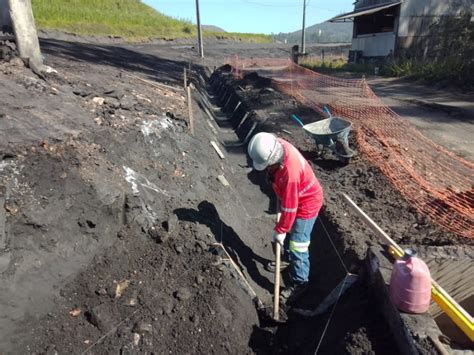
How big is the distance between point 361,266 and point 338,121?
4503 mm

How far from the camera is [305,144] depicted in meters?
9.02

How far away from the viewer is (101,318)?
11.1ft

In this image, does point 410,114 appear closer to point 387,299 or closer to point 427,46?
point 387,299

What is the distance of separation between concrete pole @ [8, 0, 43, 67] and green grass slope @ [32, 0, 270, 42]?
21.3 m

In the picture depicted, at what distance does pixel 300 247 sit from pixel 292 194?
2.64 feet

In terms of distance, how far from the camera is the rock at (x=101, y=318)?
335cm

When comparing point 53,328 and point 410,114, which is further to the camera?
point 410,114

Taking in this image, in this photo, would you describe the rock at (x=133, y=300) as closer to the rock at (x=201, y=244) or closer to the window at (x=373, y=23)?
the rock at (x=201, y=244)

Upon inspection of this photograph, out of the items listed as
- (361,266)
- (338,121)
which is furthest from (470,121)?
(361,266)

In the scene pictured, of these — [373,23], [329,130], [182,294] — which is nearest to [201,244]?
[182,294]

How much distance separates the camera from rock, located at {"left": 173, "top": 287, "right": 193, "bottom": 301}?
150 inches

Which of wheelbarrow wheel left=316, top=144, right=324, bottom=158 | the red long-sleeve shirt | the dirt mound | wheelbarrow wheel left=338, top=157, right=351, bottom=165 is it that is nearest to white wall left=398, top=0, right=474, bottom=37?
wheelbarrow wheel left=316, top=144, right=324, bottom=158

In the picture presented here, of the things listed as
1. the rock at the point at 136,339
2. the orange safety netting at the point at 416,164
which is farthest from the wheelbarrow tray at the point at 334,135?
the rock at the point at 136,339

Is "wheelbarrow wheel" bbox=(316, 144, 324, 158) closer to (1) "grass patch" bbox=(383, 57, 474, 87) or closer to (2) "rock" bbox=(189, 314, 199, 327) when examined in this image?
(2) "rock" bbox=(189, 314, 199, 327)
